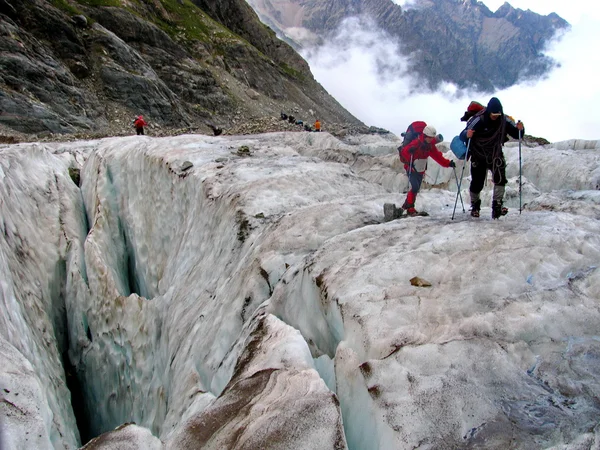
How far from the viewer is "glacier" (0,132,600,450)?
386cm

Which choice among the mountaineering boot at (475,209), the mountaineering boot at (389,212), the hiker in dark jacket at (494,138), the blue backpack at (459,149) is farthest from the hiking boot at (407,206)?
the hiker in dark jacket at (494,138)

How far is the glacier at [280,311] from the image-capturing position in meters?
3.86

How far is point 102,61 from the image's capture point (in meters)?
51.6

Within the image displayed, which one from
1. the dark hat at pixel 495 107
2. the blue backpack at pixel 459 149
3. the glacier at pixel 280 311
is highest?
the dark hat at pixel 495 107

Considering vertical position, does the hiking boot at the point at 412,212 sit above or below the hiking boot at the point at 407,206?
below

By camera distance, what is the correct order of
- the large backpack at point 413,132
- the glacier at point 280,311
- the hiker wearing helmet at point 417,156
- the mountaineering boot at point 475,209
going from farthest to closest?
the large backpack at point 413,132 → the hiker wearing helmet at point 417,156 → the mountaineering boot at point 475,209 → the glacier at point 280,311

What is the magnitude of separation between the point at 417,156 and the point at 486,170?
1928 millimetres

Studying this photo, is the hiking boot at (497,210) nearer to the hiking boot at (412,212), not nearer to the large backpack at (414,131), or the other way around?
the hiking boot at (412,212)

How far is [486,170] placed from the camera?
779cm

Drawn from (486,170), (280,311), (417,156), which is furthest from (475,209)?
(280,311)

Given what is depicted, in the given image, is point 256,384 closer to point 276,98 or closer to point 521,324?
point 521,324

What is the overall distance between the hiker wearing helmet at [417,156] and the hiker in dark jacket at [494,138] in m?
1.50

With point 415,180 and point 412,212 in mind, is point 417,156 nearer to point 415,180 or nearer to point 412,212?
point 415,180

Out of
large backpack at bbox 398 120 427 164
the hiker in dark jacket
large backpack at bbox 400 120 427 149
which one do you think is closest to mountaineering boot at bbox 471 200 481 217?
the hiker in dark jacket
